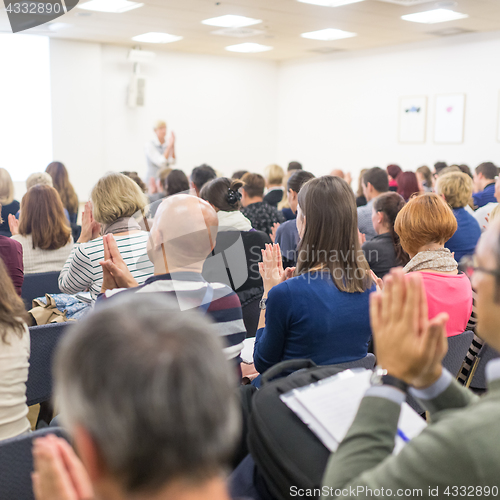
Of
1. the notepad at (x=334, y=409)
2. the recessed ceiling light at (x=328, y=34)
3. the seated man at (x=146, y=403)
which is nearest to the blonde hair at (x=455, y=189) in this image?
the notepad at (x=334, y=409)

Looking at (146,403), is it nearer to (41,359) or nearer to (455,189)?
(41,359)

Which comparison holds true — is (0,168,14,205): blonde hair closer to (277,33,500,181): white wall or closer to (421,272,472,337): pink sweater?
(421,272,472,337): pink sweater

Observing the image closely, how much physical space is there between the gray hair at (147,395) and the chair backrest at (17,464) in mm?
703

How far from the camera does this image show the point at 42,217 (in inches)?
136

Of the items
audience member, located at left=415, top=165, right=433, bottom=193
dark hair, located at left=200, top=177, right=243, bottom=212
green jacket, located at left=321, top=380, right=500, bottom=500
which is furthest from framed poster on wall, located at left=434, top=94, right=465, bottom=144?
green jacket, located at left=321, top=380, right=500, bottom=500

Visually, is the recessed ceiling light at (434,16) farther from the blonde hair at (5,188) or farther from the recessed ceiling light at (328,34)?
the blonde hair at (5,188)

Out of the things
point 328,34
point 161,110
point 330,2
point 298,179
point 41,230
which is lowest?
point 41,230

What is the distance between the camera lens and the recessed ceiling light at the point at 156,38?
9.82 m

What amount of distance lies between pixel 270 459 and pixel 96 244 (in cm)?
180

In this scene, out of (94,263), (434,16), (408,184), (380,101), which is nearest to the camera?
(94,263)

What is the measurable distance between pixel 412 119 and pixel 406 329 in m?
10.6

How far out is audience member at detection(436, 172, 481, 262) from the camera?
3.79m

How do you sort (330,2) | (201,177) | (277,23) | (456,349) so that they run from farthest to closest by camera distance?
(277,23), (330,2), (201,177), (456,349)

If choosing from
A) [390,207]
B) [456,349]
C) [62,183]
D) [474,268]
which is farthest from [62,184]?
[474,268]
